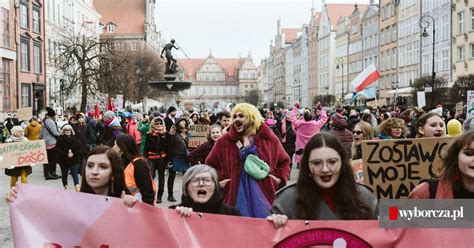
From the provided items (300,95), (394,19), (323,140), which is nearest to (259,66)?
(300,95)

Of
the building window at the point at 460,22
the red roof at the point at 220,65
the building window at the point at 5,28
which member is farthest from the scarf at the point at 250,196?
the red roof at the point at 220,65

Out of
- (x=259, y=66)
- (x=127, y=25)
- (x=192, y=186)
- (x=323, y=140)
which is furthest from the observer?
(x=259, y=66)

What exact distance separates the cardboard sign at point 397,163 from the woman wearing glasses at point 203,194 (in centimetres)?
172

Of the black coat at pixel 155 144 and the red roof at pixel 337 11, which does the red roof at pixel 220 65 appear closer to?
the red roof at pixel 337 11

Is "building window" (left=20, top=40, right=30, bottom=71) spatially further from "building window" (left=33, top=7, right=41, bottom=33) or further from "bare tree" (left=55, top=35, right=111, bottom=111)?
"bare tree" (left=55, top=35, right=111, bottom=111)

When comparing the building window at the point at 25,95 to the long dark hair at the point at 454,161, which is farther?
the building window at the point at 25,95

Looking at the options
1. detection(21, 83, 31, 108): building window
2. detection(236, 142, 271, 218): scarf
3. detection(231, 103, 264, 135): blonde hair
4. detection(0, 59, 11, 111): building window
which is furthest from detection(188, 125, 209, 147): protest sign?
detection(21, 83, 31, 108): building window

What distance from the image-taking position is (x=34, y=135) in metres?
15.9

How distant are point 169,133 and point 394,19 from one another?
55337 mm

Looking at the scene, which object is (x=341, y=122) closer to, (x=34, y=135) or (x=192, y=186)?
(x=192, y=186)

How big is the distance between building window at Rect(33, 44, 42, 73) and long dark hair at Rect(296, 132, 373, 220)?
4633 centimetres

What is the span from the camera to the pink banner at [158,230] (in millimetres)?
3666

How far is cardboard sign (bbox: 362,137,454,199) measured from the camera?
5793 millimetres

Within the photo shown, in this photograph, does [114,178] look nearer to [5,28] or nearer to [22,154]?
[22,154]
